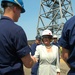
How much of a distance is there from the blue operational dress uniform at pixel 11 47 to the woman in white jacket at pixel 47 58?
7.55 ft

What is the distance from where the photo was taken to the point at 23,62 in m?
3.05

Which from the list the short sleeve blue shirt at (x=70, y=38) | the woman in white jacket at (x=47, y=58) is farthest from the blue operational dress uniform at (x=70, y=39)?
the woman in white jacket at (x=47, y=58)

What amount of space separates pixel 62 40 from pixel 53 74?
2.32m

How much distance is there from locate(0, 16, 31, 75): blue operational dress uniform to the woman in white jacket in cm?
230

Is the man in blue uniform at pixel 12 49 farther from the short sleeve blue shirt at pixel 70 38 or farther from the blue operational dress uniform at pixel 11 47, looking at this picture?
the short sleeve blue shirt at pixel 70 38

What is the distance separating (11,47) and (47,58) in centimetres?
238

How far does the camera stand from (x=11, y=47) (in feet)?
9.68

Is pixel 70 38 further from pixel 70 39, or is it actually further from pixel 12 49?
pixel 12 49

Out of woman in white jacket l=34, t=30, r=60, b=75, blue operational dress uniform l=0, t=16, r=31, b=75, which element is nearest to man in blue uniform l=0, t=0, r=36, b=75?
blue operational dress uniform l=0, t=16, r=31, b=75

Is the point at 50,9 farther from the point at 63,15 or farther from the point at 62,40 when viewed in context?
the point at 62,40

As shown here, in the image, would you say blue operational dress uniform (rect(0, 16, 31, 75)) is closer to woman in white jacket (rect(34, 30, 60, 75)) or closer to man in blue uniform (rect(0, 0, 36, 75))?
man in blue uniform (rect(0, 0, 36, 75))

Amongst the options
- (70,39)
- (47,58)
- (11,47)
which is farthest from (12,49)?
(47,58)

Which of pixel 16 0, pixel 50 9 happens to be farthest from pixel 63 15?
pixel 16 0

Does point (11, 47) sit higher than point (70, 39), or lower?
lower
